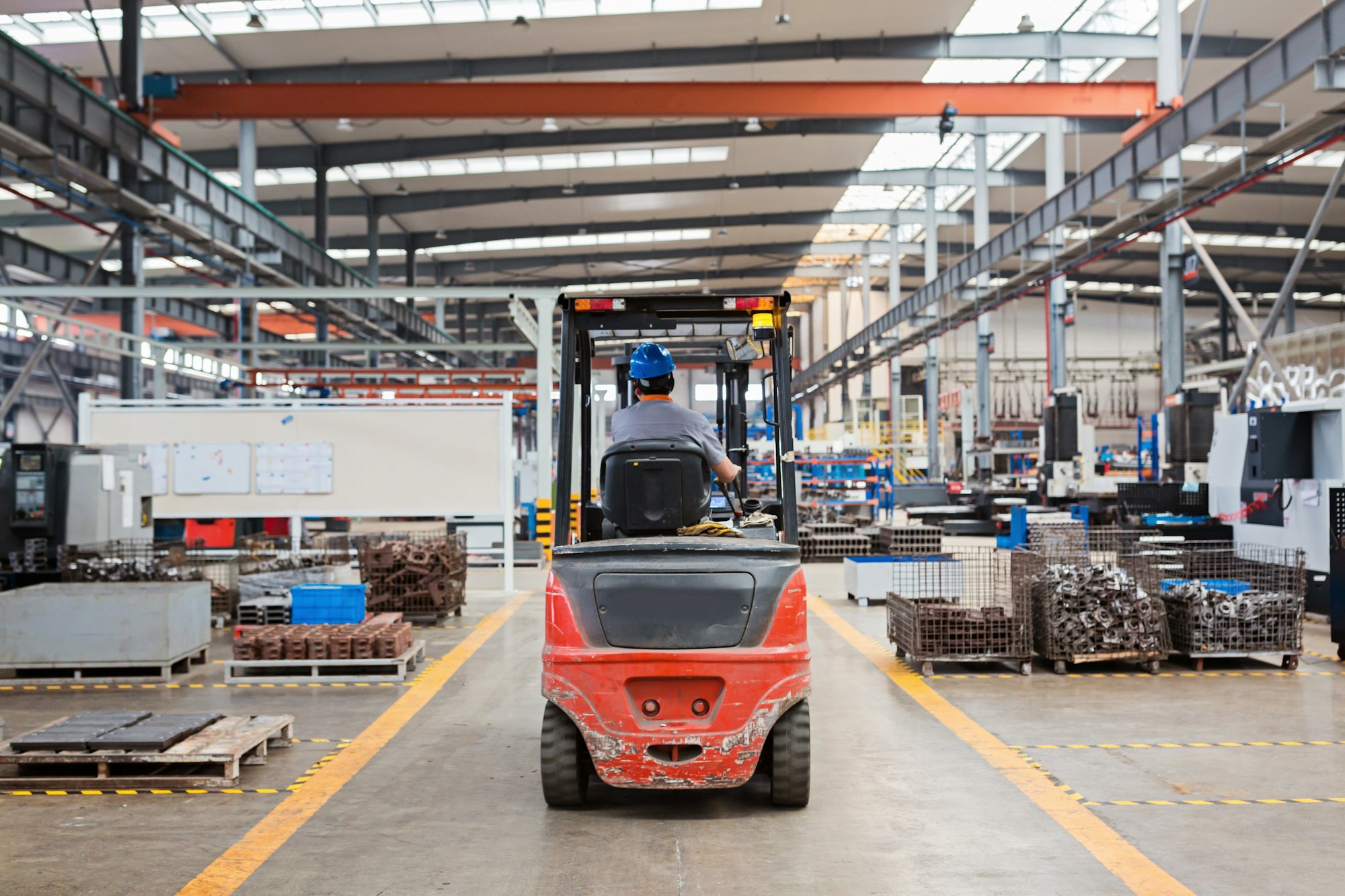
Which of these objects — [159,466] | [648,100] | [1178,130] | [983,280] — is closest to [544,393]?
[159,466]

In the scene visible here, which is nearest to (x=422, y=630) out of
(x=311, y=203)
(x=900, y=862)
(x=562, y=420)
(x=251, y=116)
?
(x=562, y=420)

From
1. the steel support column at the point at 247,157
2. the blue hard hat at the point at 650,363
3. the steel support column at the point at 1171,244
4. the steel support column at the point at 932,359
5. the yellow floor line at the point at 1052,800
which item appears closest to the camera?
the yellow floor line at the point at 1052,800

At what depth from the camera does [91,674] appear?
28.1 feet

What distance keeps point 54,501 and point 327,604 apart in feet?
12.0

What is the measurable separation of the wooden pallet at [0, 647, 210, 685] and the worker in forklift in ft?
16.7

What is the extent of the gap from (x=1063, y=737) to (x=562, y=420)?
3.66 meters

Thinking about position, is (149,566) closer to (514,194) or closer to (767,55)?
(767,55)

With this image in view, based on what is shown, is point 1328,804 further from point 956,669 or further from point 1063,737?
point 956,669

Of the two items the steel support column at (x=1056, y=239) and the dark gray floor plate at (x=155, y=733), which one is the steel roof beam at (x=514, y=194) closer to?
the steel support column at (x=1056, y=239)

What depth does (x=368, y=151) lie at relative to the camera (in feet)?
75.6

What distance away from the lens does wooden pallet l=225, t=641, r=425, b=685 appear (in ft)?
27.4

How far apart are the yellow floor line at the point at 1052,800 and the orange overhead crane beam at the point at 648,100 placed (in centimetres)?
1212

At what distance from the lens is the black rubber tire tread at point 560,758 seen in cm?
506

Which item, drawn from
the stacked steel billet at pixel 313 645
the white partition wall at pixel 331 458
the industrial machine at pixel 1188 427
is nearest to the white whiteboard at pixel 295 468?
the white partition wall at pixel 331 458
